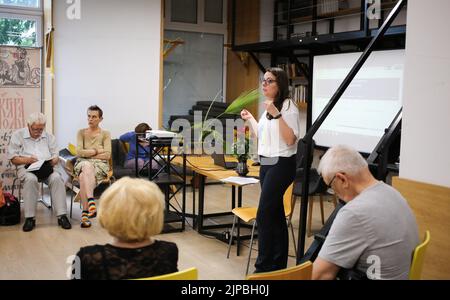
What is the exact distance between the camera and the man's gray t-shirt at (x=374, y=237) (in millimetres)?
1902

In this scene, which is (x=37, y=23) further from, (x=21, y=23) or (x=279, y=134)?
(x=279, y=134)

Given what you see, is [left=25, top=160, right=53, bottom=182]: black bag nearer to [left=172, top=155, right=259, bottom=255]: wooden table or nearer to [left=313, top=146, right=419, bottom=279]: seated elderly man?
[left=172, top=155, right=259, bottom=255]: wooden table

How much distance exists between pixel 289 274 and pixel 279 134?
66.3 inches

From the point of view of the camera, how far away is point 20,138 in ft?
16.7

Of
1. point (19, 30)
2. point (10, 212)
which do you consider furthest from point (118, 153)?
point (19, 30)

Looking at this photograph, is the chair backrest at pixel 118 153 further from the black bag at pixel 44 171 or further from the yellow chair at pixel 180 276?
the yellow chair at pixel 180 276

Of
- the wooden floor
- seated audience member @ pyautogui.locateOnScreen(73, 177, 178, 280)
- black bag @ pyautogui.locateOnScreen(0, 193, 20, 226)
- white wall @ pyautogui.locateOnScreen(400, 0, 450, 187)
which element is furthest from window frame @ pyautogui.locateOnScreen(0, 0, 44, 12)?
seated audience member @ pyautogui.locateOnScreen(73, 177, 178, 280)

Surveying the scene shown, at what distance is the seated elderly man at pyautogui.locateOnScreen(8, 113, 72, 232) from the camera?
4.90 metres

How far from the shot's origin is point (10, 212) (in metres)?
4.98

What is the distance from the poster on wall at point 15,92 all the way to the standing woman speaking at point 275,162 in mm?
3213

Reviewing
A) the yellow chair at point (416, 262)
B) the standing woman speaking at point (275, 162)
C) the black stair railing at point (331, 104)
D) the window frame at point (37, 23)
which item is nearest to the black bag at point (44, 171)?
the window frame at point (37, 23)

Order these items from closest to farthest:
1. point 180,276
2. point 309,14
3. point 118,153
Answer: point 180,276 → point 118,153 → point 309,14

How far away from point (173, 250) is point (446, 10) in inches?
74.9
